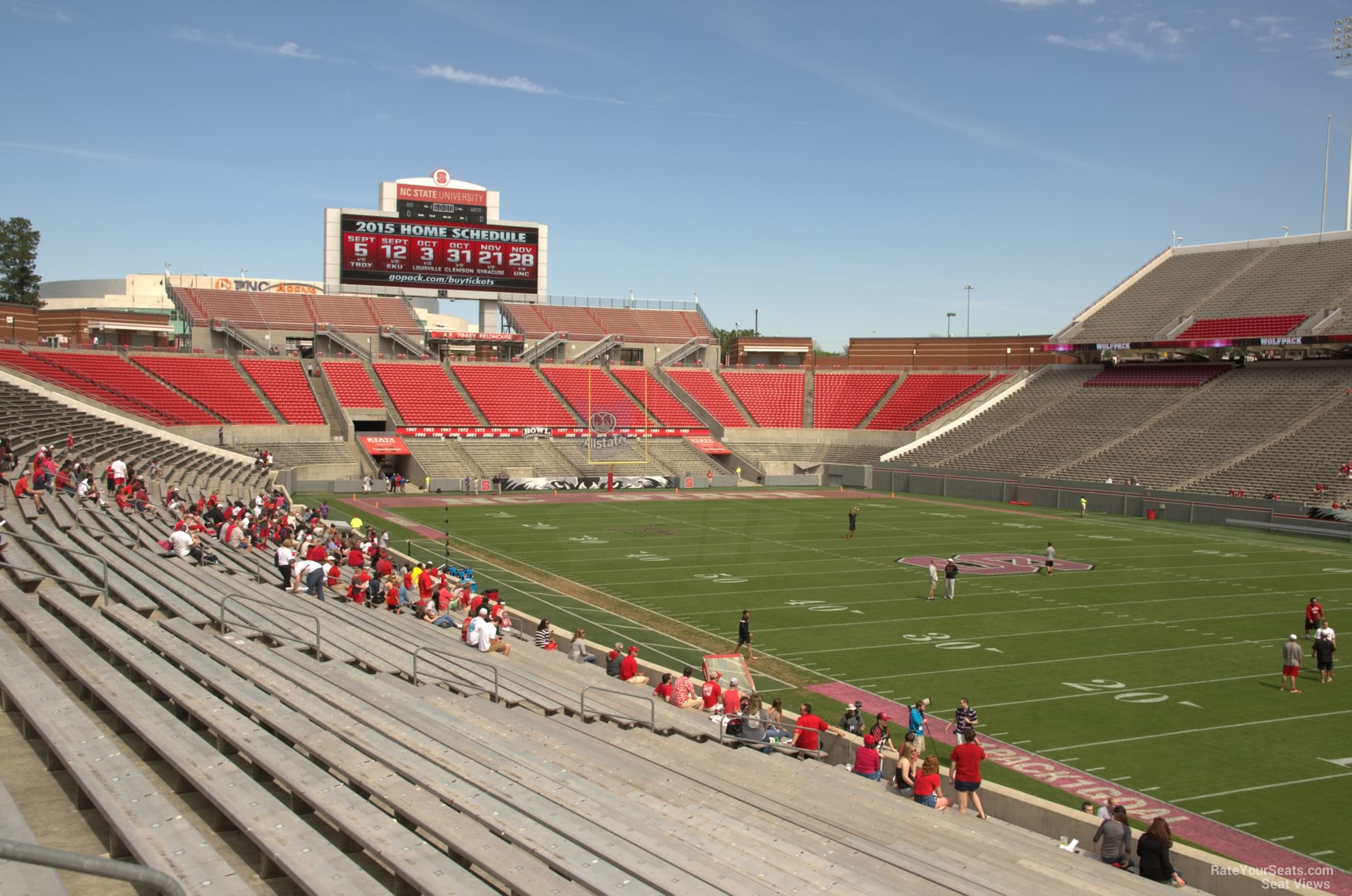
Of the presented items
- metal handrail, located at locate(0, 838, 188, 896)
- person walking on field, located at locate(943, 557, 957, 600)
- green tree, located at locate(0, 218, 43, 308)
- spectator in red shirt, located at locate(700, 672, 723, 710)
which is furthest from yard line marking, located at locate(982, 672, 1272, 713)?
green tree, located at locate(0, 218, 43, 308)

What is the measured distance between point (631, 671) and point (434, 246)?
170 ft

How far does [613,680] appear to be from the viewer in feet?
52.2

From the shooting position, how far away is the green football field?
14578 millimetres

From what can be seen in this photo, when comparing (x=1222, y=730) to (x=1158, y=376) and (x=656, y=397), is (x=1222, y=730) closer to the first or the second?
(x=1158, y=376)

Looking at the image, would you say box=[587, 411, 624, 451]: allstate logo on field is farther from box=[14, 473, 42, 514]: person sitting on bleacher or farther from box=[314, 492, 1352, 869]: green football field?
box=[14, 473, 42, 514]: person sitting on bleacher

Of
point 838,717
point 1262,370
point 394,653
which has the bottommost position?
point 838,717

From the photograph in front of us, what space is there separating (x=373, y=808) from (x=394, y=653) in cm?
708

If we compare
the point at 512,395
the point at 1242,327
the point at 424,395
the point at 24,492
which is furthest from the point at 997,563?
the point at 424,395

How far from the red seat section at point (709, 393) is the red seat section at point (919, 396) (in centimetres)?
544

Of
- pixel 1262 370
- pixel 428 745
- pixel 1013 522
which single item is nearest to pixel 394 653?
pixel 428 745

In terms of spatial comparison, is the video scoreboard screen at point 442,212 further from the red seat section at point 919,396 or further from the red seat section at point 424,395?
the red seat section at point 919,396

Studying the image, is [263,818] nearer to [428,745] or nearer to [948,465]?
[428,745]

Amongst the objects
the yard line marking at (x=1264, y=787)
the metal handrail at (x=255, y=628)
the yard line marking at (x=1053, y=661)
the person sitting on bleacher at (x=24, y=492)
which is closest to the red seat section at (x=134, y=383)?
the person sitting on bleacher at (x=24, y=492)

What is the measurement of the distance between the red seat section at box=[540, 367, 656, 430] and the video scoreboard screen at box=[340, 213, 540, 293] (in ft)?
19.1
